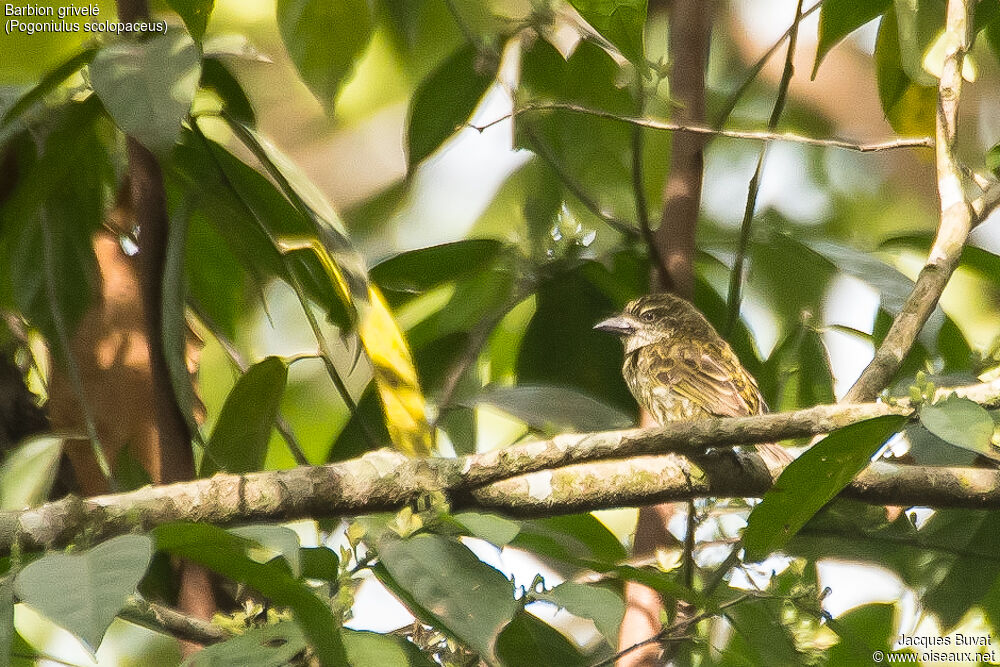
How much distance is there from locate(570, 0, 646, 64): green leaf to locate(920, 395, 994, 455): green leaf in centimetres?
89

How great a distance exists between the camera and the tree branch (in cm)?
181

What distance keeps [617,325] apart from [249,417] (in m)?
1.12

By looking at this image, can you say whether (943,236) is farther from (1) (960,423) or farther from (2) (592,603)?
(2) (592,603)

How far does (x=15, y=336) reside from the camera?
312cm

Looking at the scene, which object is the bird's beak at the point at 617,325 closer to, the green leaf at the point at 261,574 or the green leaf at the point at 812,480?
the green leaf at the point at 812,480

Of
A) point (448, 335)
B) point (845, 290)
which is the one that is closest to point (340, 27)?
point (448, 335)

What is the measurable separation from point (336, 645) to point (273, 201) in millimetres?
1430

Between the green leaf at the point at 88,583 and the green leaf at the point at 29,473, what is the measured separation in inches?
33.1

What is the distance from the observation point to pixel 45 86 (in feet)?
7.31

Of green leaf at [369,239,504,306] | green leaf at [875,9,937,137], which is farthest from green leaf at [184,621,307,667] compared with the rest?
green leaf at [875,9,937,137]

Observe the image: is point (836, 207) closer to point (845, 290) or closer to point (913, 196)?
point (913, 196)

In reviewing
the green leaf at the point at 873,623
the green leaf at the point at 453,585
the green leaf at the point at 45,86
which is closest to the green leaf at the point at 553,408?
the green leaf at the point at 873,623

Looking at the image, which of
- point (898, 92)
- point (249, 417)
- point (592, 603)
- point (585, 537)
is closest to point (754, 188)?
point (898, 92)

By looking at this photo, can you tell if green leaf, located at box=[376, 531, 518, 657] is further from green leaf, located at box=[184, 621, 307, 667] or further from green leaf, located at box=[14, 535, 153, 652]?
green leaf, located at box=[14, 535, 153, 652]
